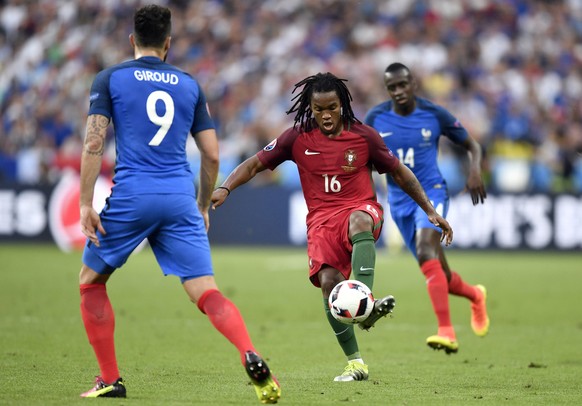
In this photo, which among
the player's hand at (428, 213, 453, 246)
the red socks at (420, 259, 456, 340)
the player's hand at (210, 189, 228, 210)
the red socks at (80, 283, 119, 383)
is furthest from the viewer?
the red socks at (420, 259, 456, 340)

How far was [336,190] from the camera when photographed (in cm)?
825

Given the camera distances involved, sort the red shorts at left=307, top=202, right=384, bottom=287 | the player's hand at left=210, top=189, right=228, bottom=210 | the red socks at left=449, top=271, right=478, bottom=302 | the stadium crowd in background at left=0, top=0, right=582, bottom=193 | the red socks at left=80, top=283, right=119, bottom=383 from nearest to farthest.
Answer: the red socks at left=80, top=283, right=119, bottom=383 < the player's hand at left=210, top=189, right=228, bottom=210 < the red shorts at left=307, top=202, right=384, bottom=287 < the red socks at left=449, top=271, right=478, bottom=302 < the stadium crowd in background at left=0, top=0, right=582, bottom=193

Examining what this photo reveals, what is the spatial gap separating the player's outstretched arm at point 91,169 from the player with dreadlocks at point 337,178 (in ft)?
4.82

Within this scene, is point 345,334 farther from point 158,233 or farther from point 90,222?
point 90,222

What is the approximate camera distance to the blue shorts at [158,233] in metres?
6.66

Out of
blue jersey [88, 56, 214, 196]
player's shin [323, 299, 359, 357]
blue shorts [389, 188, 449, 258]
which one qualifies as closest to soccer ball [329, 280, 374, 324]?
player's shin [323, 299, 359, 357]

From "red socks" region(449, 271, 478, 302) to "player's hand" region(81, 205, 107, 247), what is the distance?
5.23m

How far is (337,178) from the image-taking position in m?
8.21

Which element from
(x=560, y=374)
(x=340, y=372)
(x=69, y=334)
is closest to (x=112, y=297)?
(x=69, y=334)

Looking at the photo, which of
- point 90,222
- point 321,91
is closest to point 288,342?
point 321,91

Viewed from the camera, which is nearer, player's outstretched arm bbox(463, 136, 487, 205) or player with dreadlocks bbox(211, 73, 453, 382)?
player with dreadlocks bbox(211, 73, 453, 382)

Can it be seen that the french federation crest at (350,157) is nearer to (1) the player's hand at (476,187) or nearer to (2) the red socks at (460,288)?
(1) the player's hand at (476,187)

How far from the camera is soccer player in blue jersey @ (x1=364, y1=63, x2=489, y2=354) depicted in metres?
10.3

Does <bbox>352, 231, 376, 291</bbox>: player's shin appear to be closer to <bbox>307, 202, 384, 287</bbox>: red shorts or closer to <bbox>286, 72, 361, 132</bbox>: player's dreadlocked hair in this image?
<bbox>307, 202, 384, 287</bbox>: red shorts
